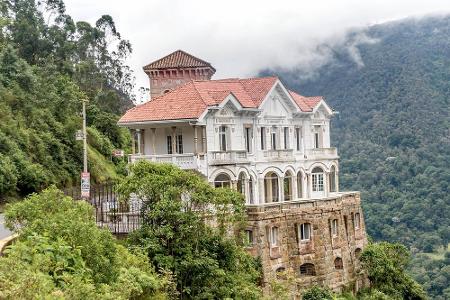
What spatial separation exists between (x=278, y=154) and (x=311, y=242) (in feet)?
22.7

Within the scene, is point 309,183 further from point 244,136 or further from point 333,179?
point 244,136

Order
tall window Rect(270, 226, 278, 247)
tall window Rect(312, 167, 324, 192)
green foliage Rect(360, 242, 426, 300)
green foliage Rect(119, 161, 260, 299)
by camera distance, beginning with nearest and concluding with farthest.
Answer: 1. green foliage Rect(119, 161, 260, 299)
2. tall window Rect(270, 226, 278, 247)
3. green foliage Rect(360, 242, 426, 300)
4. tall window Rect(312, 167, 324, 192)

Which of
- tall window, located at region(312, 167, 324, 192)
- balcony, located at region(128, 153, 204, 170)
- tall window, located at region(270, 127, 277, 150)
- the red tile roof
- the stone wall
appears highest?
the red tile roof

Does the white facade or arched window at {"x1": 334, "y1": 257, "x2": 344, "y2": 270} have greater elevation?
the white facade

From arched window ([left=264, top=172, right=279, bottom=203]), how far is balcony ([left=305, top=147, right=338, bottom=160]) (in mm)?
3723

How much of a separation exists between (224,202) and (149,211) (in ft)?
9.72

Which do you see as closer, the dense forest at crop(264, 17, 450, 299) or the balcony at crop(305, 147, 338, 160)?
the balcony at crop(305, 147, 338, 160)

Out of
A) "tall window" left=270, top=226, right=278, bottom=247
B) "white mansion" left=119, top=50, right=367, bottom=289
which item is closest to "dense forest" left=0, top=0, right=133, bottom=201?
"white mansion" left=119, top=50, right=367, bottom=289

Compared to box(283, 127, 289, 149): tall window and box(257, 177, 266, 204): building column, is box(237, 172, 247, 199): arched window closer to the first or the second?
box(257, 177, 266, 204): building column

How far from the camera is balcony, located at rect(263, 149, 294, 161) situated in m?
46.6

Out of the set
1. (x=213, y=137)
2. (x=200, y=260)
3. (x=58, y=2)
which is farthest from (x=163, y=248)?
(x=58, y=2)

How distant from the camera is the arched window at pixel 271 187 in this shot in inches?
1858

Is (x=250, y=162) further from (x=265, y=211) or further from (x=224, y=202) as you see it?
(x=224, y=202)

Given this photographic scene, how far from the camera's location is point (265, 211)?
3975 centimetres
